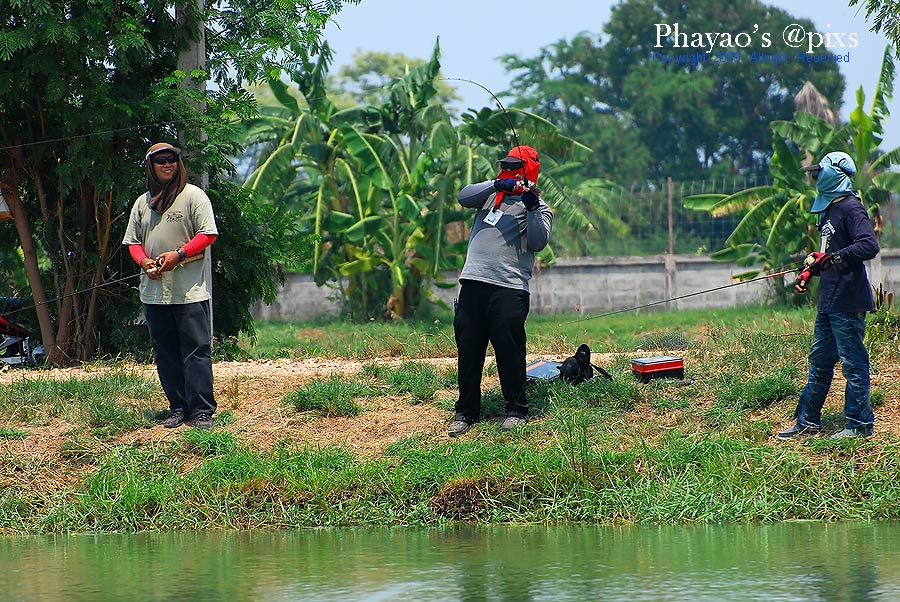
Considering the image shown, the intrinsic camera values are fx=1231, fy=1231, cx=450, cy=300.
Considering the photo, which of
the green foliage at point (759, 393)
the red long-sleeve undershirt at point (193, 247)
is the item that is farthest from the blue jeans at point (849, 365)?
A: the red long-sleeve undershirt at point (193, 247)

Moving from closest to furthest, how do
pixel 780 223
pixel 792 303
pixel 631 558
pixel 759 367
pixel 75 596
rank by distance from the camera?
pixel 75 596, pixel 631 558, pixel 759 367, pixel 780 223, pixel 792 303

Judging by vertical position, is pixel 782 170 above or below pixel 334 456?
above

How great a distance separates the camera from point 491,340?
8430 millimetres

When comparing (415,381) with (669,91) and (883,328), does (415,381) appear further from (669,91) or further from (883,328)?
(669,91)

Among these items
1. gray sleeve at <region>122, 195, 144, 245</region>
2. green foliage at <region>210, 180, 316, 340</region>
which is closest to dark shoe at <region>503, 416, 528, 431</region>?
gray sleeve at <region>122, 195, 144, 245</region>

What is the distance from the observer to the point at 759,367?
9.45 meters

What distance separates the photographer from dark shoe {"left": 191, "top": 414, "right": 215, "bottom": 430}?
8.53 m

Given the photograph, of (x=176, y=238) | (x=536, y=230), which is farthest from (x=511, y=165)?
(x=176, y=238)

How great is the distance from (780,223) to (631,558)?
17.3 meters

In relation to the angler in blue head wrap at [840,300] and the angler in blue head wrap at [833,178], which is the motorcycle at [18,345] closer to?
the angler in blue head wrap at [840,300]

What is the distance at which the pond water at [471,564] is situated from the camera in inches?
196

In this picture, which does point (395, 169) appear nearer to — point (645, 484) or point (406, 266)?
point (406, 266)

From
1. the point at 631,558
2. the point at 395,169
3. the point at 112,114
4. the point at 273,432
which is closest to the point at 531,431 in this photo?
the point at 273,432

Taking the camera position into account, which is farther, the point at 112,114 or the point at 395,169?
the point at 395,169
